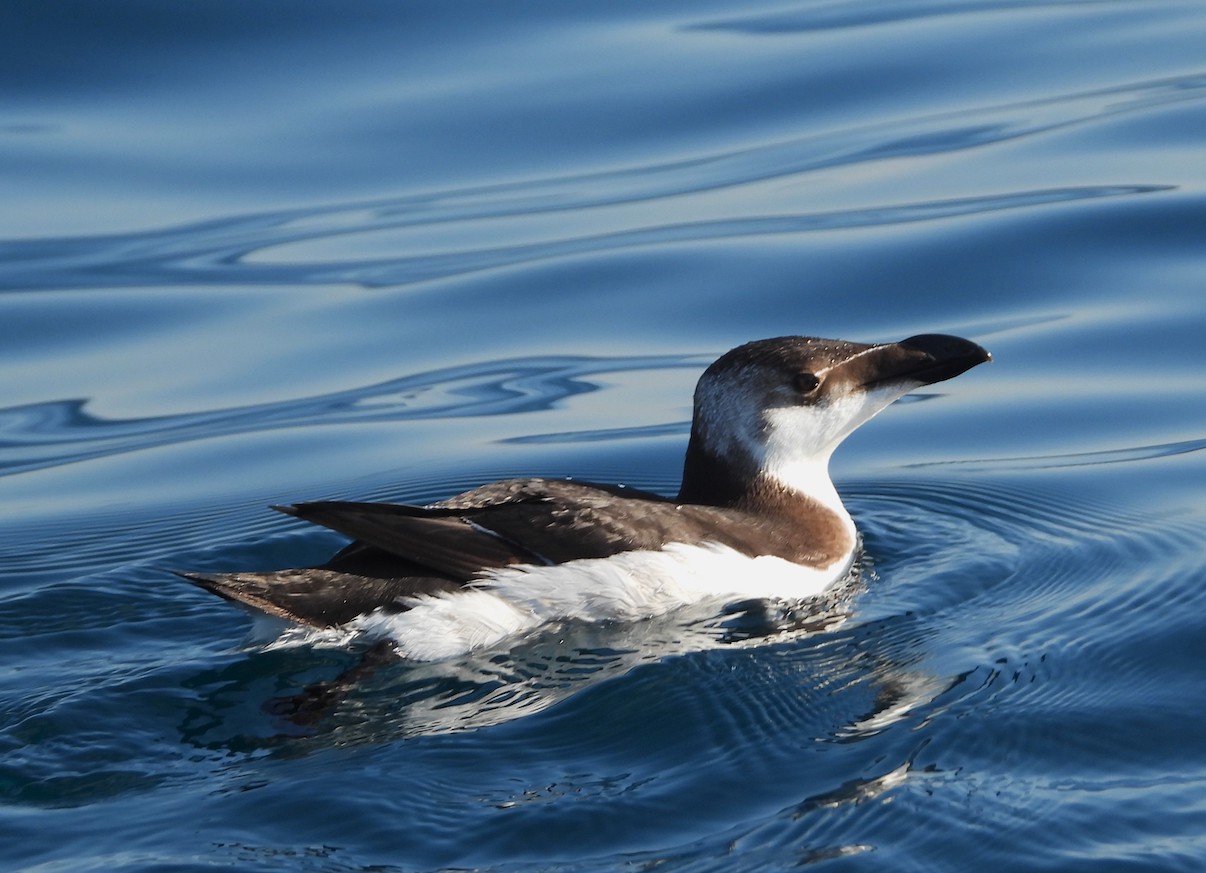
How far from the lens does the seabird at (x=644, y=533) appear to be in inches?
233

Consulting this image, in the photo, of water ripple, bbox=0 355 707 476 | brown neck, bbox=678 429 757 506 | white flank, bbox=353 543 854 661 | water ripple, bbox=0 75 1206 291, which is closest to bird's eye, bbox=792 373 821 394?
brown neck, bbox=678 429 757 506

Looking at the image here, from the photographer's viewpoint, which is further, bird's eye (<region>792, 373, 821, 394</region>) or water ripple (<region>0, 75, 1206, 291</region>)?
water ripple (<region>0, 75, 1206, 291</region>)

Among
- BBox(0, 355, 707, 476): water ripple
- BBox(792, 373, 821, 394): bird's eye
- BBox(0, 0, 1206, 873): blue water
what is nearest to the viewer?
BBox(0, 0, 1206, 873): blue water

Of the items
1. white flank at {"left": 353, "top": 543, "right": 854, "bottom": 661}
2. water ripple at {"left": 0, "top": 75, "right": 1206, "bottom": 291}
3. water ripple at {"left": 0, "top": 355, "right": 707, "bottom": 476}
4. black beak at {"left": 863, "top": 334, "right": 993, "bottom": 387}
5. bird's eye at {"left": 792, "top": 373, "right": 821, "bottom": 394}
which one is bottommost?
white flank at {"left": 353, "top": 543, "right": 854, "bottom": 661}

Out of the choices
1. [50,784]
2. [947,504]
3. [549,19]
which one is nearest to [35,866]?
[50,784]

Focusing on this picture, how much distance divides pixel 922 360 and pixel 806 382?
1.54 feet

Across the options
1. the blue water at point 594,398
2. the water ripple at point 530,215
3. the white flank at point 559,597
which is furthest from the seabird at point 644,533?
the water ripple at point 530,215

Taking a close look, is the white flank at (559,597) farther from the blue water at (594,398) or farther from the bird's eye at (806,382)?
the bird's eye at (806,382)

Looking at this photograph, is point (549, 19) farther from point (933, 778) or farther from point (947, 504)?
point (933, 778)

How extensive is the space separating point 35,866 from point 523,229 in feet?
26.0

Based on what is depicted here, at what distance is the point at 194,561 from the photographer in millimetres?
7223

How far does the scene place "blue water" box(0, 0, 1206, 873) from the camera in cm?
476

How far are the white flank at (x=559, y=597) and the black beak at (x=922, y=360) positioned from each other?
1.06m

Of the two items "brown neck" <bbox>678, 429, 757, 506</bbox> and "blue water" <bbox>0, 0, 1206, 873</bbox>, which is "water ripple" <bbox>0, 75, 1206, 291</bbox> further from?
"brown neck" <bbox>678, 429, 757, 506</bbox>
